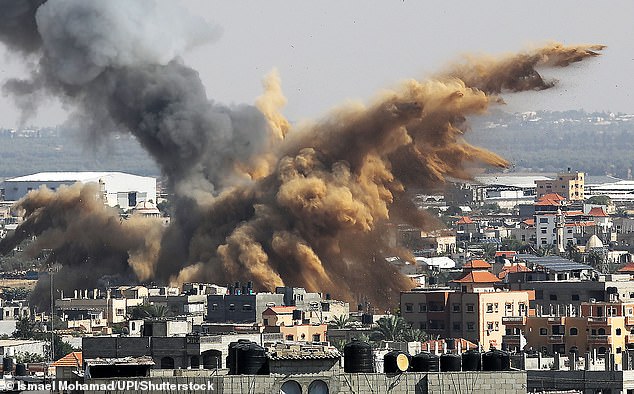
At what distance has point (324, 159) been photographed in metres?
91.0

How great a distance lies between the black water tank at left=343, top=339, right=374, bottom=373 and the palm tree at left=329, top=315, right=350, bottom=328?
47.0 m

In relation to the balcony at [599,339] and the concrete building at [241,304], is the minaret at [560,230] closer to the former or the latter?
the concrete building at [241,304]

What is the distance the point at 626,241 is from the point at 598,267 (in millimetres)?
47182

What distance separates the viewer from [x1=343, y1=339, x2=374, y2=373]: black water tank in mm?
25234

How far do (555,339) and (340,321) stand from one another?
10298mm

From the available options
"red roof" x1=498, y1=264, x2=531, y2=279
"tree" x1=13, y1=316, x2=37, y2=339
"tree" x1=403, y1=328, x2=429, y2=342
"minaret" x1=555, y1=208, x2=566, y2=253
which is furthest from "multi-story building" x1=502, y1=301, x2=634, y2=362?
"minaret" x1=555, y1=208, x2=566, y2=253

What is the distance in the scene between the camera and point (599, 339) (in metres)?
66.1

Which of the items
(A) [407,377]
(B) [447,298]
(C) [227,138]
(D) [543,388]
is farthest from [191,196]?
(A) [407,377]

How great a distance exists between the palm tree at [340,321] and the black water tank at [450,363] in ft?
154

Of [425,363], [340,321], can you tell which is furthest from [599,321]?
[425,363]

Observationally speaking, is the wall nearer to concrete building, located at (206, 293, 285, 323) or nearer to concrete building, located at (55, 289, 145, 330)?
concrete building, located at (206, 293, 285, 323)

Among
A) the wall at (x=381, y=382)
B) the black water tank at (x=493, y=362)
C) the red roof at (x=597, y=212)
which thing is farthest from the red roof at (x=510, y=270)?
the red roof at (x=597, y=212)

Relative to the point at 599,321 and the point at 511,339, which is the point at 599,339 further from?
the point at 511,339

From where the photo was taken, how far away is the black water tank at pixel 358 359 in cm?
2523
